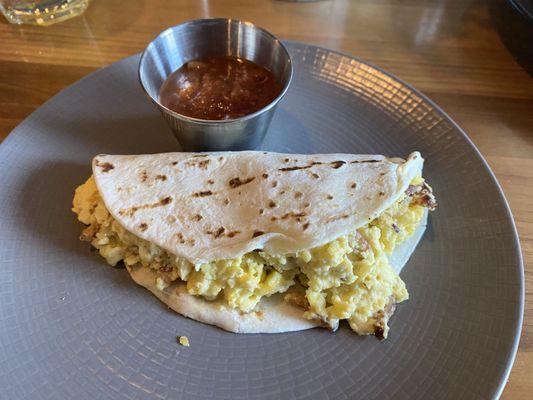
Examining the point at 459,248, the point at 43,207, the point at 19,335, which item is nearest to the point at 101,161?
the point at 43,207

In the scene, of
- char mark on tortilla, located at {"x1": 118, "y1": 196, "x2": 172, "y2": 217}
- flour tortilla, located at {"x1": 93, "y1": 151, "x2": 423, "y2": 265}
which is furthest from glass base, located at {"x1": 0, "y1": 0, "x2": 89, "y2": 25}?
char mark on tortilla, located at {"x1": 118, "y1": 196, "x2": 172, "y2": 217}

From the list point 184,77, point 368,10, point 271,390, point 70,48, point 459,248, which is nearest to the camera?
point 271,390

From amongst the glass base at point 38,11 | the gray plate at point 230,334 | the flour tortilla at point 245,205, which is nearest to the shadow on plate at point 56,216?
the gray plate at point 230,334

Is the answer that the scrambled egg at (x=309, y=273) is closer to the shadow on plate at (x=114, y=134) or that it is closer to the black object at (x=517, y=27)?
the shadow on plate at (x=114, y=134)

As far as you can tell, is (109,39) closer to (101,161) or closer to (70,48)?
(70,48)

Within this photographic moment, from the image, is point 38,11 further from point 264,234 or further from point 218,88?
point 264,234

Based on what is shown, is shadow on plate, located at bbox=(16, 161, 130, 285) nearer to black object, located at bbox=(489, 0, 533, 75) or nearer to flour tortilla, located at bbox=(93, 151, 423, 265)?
flour tortilla, located at bbox=(93, 151, 423, 265)
